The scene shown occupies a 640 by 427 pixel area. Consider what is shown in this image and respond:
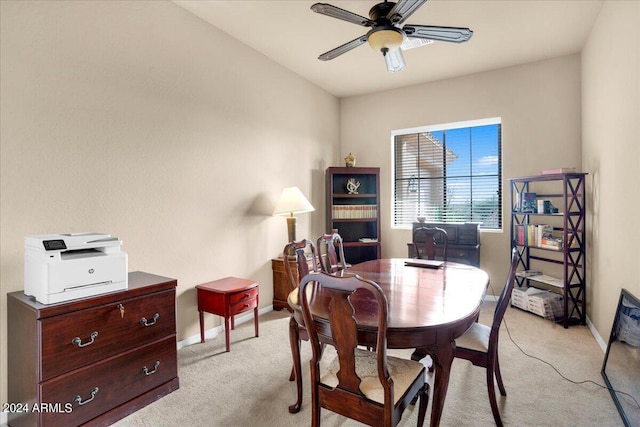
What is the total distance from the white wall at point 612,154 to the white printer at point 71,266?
11.0 ft

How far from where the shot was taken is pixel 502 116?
4.22 meters

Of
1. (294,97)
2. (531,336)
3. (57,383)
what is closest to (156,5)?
(294,97)

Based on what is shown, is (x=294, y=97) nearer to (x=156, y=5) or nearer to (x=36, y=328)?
(x=156, y=5)

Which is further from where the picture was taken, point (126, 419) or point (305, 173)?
point (305, 173)

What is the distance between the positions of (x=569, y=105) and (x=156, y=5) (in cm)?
449

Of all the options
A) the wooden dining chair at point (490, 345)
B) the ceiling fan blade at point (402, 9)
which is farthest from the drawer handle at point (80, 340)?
the ceiling fan blade at point (402, 9)

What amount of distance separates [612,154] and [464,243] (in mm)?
1758

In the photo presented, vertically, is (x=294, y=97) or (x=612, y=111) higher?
(x=294, y=97)

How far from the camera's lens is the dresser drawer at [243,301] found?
2848 mm

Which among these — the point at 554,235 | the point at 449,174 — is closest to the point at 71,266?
the point at 449,174

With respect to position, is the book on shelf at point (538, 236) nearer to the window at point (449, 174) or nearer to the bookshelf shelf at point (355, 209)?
the window at point (449, 174)

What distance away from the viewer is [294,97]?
4336 mm

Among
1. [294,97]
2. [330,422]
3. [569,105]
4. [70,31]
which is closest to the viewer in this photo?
[330,422]

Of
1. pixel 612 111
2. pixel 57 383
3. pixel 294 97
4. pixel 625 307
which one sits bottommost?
pixel 57 383
